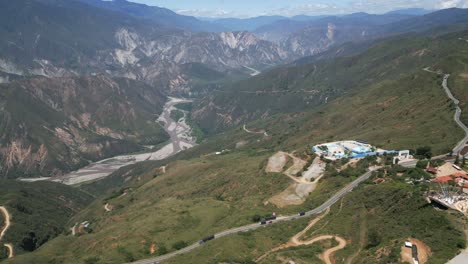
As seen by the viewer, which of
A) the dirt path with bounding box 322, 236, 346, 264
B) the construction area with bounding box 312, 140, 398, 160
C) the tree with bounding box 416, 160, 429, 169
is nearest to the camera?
the dirt path with bounding box 322, 236, 346, 264

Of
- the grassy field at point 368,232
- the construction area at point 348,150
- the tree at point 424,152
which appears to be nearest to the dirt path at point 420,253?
the grassy field at point 368,232

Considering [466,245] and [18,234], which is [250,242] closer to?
[466,245]

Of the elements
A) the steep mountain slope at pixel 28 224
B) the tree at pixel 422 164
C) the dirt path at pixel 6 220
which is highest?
the tree at pixel 422 164

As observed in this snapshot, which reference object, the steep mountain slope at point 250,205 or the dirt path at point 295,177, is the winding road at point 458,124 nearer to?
the steep mountain slope at point 250,205

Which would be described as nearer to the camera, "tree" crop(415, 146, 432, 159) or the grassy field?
the grassy field

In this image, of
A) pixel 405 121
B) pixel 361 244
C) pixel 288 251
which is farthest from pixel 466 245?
pixel 405 121

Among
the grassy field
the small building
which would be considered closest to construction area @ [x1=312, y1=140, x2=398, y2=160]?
the small building

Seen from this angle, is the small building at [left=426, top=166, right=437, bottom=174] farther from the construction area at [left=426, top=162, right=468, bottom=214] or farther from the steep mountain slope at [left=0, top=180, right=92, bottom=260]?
the steep mountain slope at [left=0, top=180, right=92, bottom=260]

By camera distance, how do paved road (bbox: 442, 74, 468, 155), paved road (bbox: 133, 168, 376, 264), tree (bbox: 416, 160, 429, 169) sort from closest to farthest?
paved road (bbox: 133, 168, 376, 264), tree (bbox: 416, 160, 429, 169), paved road (bbox: 442, 74, 468, 155)
